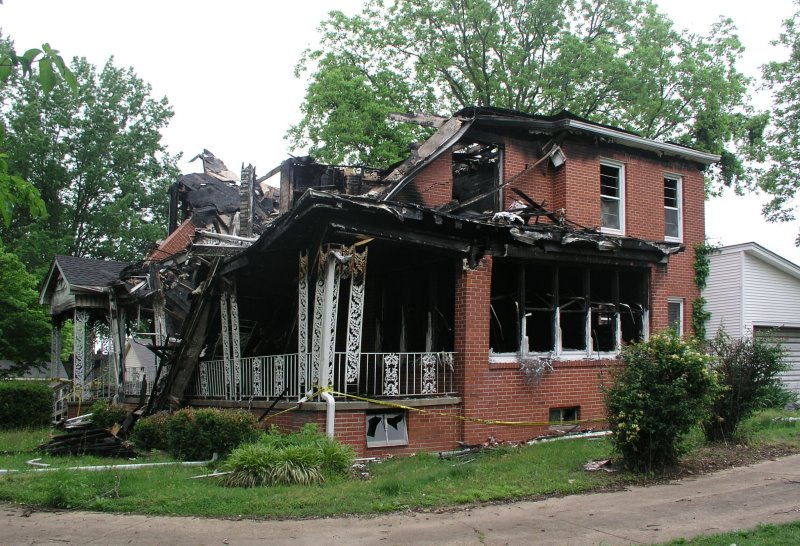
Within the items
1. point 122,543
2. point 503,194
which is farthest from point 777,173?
point 122,543

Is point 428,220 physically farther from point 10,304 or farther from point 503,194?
point 10,304

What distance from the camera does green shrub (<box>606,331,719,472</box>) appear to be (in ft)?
30.6

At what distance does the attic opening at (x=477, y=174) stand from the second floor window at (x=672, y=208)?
4.68 m

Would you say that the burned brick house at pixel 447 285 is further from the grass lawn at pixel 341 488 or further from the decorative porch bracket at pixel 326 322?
the grass lawn at pixel 341 488

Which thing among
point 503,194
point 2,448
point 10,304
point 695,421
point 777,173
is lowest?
point 2,448

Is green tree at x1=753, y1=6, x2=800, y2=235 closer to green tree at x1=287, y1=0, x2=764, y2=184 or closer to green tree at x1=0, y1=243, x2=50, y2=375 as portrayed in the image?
green tree at x1=287, y1=0, x2=764, y2=184

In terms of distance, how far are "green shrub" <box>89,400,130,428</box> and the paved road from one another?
27.3ft

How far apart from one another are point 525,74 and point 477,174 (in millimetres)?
15973

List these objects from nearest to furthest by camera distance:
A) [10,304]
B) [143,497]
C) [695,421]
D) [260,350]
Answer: [143,497], [695,421], [260,350], [10,304]

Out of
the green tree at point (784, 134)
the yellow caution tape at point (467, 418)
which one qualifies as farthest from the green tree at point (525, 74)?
the yellow caution tape at point (467, 418)

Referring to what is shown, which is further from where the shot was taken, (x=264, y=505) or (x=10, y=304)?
(x=10, y=304)

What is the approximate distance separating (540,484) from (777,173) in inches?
959

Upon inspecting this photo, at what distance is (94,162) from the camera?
40.1 m

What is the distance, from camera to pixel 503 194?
52.3ft
